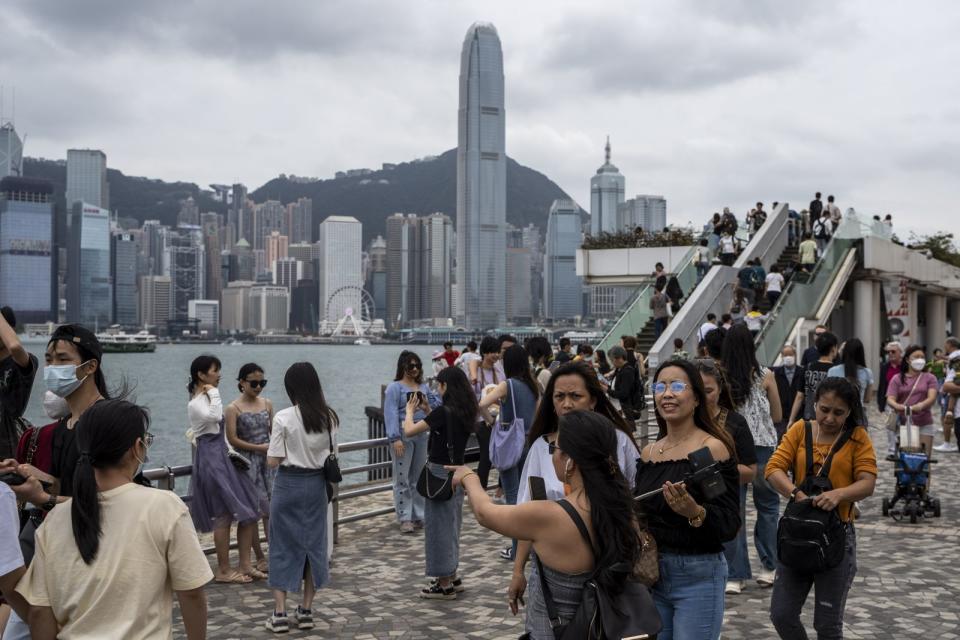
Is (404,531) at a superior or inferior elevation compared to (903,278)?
inferior

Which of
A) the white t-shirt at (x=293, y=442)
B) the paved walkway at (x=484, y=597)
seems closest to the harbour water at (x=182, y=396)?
the paved walkway at (x=484, y=597)

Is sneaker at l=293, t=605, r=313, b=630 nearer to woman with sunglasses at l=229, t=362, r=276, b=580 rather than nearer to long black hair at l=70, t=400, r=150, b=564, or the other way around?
woman with sunglasses at l=229, t=362, r=276, b=580

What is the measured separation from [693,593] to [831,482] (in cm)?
106

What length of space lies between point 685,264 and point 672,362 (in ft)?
62.1

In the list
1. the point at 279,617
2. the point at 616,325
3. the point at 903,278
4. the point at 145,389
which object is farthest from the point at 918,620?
the point at 145,389

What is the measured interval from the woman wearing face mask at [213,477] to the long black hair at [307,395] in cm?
107

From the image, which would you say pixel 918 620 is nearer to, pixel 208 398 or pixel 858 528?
pixel 858 528

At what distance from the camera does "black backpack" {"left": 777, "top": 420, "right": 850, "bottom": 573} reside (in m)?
3.99

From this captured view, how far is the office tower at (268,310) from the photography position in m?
184

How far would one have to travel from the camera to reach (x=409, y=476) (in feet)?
28.1

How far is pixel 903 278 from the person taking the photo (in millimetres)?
26812

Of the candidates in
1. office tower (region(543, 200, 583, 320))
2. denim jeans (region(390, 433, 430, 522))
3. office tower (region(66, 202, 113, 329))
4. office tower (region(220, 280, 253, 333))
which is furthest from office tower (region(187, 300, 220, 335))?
denim jeans (region(390, 433, 430, 522))

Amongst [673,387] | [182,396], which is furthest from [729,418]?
[182,396]

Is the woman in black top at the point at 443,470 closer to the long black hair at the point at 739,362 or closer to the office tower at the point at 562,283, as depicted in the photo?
the long black hair at the point at 739,362
